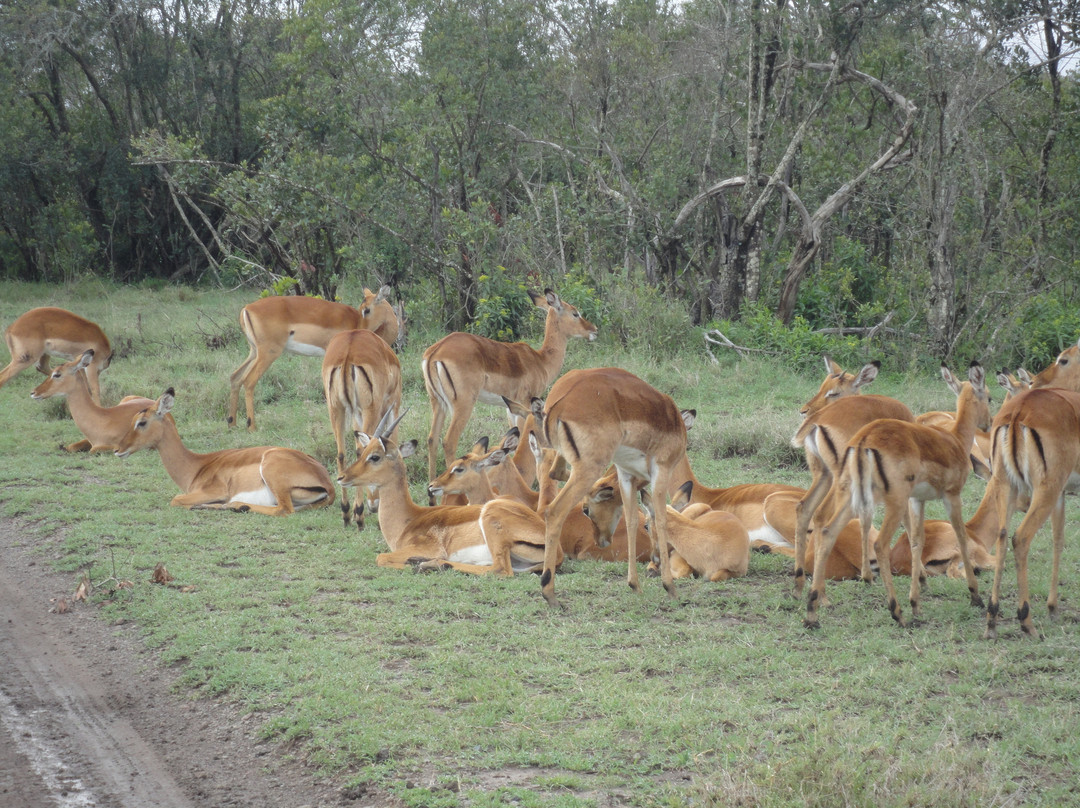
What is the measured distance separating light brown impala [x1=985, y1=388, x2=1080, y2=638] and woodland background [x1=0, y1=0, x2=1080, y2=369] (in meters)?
6.13

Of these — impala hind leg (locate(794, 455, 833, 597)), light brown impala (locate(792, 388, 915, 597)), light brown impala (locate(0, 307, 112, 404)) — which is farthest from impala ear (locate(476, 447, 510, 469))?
light brown impala (locate(0, 307, 112, 404))

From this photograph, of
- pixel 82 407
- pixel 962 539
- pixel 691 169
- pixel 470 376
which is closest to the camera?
pixel 962 539

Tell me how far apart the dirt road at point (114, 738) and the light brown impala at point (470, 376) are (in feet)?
10.7

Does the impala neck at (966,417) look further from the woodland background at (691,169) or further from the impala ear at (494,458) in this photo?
the woodland background at (691,169)

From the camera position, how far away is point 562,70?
1526 cm

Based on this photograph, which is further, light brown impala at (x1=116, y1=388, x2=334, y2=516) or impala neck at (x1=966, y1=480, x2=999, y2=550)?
light brown impala at (x1=116, y1=388, x2=334, y2=516)

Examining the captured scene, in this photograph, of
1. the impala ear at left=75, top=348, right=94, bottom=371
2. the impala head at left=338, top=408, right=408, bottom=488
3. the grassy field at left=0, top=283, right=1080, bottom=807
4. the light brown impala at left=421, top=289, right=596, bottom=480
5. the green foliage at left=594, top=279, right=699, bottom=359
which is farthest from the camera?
the green foliage at left=594, top=279, right=699, bottom=359

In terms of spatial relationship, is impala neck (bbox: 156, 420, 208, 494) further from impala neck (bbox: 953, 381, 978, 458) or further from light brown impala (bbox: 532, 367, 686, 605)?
impala neck (bbox: 953, 381, 978, 458)

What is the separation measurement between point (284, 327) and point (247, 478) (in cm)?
311

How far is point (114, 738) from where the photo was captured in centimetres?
371

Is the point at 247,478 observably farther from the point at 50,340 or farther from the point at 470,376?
the point at 50,340

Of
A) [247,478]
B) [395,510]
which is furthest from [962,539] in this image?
[247,478]

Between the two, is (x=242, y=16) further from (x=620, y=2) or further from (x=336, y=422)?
(x=336, y=422)

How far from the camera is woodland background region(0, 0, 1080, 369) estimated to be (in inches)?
447
